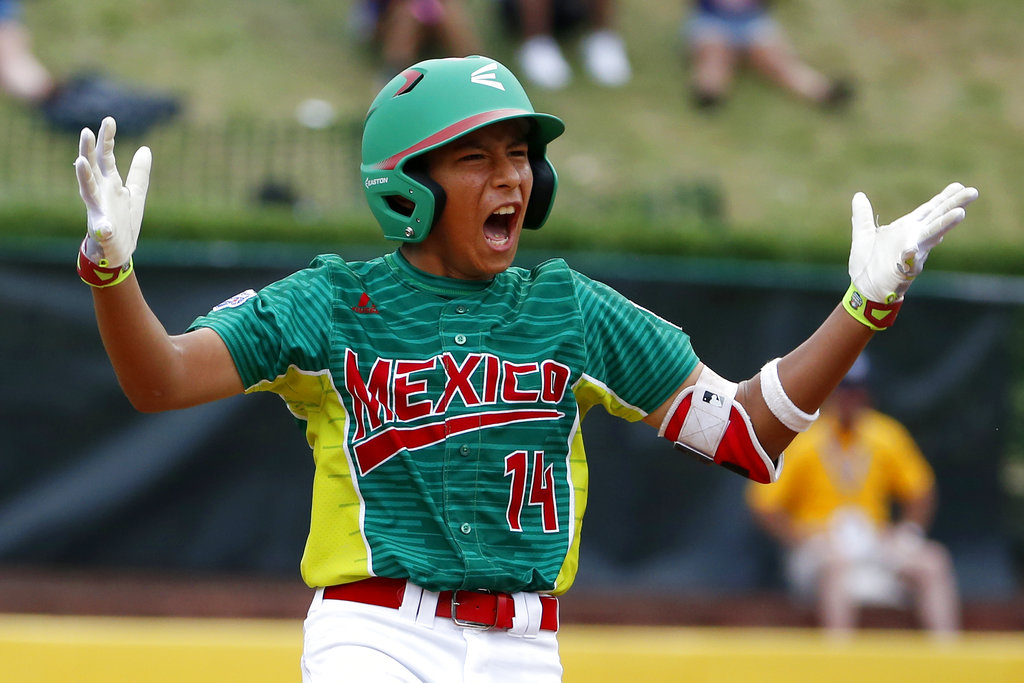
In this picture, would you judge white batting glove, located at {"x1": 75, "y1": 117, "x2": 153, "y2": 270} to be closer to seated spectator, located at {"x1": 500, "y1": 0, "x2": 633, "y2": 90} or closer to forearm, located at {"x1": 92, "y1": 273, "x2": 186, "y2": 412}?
forearm, located at {"x1": 92, "y1": 273, "x2": 186, "y2": 412}

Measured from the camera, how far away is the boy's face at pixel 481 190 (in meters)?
2.93

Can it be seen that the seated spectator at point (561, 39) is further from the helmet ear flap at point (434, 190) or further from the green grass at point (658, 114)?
the helmet ear flap at point (434, 190)

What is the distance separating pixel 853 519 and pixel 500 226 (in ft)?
14.9

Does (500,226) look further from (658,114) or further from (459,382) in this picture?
(658,114)

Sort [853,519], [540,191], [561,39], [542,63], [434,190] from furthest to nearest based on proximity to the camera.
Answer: [561,39] → [542,63] → [853,519] → [540,191] → [434,190]

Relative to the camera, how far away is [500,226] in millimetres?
3008

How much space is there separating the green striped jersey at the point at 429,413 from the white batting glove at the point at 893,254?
0.58 m

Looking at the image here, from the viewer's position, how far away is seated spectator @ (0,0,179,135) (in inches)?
452

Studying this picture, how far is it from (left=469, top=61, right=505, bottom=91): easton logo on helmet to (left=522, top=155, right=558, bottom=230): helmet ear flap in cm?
24

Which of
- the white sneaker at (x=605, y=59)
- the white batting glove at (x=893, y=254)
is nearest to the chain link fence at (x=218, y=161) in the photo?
the white sneaker at (x=605, y=59)

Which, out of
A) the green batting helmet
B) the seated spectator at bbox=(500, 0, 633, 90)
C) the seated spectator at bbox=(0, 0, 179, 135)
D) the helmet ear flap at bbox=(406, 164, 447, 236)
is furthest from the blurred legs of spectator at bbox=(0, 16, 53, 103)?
the helmet ear flap at bbox=(406, 164, 447, 236)

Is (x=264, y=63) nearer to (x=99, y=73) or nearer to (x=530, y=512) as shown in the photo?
(x=99, y=73)

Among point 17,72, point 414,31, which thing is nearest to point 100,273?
point 414,31

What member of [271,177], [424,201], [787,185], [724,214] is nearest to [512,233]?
[424,201]
